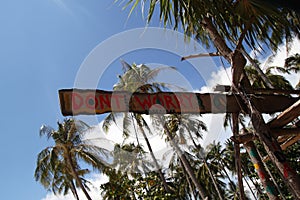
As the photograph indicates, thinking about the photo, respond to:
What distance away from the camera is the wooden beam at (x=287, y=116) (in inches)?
133

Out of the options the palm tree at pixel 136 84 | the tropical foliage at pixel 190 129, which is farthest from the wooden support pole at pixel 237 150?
the palm tree at pixel 136 84

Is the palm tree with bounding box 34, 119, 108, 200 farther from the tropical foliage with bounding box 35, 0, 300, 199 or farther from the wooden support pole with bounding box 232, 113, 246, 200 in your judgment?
the wooden support pole with bounding box 232, 113, 246, 200

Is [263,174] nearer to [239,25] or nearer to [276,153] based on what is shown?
[276,153]

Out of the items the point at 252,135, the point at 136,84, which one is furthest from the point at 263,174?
the point at 136,84

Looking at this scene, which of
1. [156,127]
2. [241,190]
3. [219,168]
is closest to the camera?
[241,190]

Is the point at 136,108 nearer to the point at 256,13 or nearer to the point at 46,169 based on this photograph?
the point at 256,13

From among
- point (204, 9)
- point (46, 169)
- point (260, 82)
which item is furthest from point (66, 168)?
point (204, 9)

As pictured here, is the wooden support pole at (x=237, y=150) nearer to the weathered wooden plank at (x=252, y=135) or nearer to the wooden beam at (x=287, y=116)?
the weathered wooden plank at (x=252, y=135)

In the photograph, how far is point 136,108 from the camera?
3.20m

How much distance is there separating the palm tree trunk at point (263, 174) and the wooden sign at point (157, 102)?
69 cm

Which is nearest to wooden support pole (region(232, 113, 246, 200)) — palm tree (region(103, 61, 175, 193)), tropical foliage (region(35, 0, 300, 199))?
tropical foliage (region(35, 0, 300, 199))

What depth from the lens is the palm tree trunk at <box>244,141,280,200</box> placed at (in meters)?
3.70

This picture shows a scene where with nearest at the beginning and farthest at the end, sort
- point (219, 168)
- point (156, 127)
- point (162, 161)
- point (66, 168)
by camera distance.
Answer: point (156, 127) → point (66, 168) → point (162, 161) → point (219, 168)

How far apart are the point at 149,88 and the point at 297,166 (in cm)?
1168
